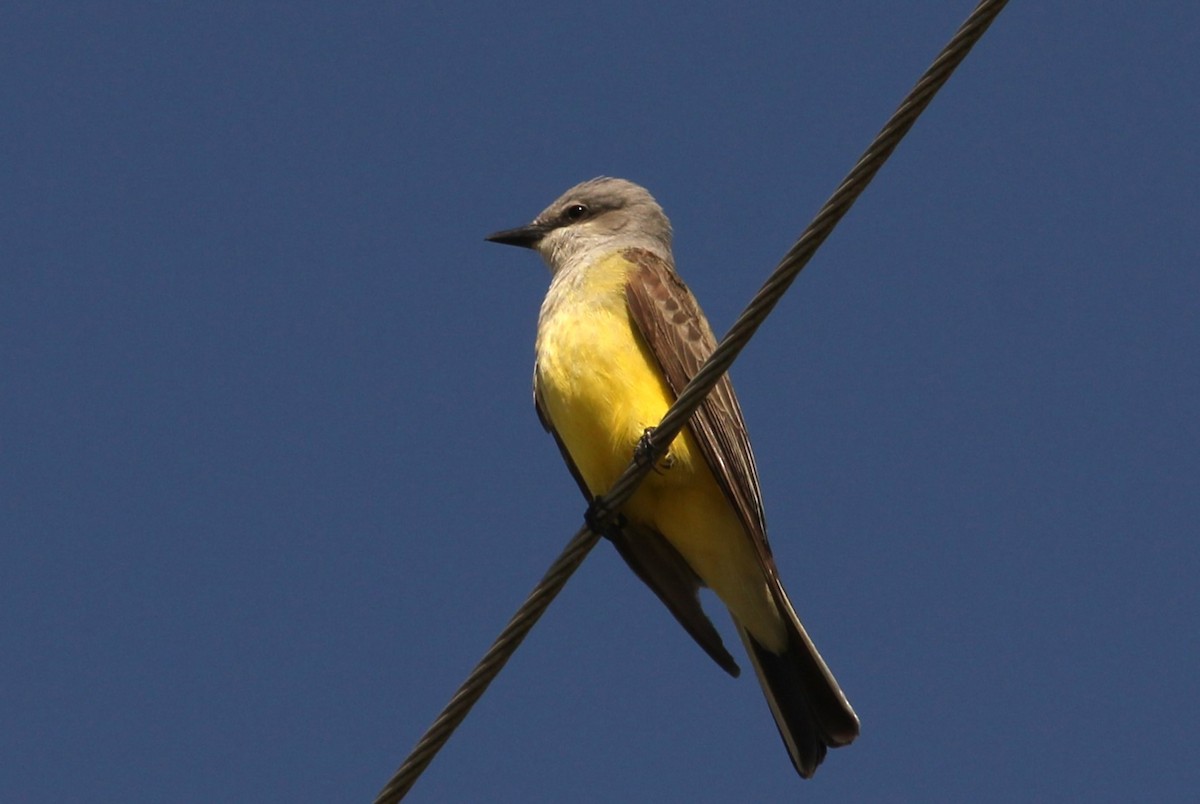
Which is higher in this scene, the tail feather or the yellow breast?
the yellow breast

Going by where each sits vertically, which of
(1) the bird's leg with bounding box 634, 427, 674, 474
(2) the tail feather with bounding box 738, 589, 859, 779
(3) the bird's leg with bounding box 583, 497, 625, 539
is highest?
(1) the bird's leg with bounding box 634, 427, 674, 474

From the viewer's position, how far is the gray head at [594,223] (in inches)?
304

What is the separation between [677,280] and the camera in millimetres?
6895

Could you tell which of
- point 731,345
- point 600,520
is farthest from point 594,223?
point 731,345

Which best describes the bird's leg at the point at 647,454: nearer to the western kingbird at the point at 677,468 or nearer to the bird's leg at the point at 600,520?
the western kingbird at the point at 677,468

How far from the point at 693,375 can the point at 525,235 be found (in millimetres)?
2008

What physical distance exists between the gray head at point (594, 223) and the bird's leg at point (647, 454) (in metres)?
1.82

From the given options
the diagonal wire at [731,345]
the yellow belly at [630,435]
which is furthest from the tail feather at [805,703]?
the diagonal wire at [731,345]

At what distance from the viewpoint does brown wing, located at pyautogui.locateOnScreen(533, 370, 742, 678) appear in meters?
→ 6.49

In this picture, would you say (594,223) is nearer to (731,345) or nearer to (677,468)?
(677,468)

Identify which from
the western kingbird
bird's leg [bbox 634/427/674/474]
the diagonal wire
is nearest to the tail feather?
the western kingbird

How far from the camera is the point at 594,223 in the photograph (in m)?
7.84

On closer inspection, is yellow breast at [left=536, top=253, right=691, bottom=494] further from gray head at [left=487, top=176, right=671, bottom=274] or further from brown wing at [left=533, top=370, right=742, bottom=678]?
gray head at [left=487, top=176, right=671, bottom=274]

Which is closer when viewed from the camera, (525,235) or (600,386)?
(600,386)
